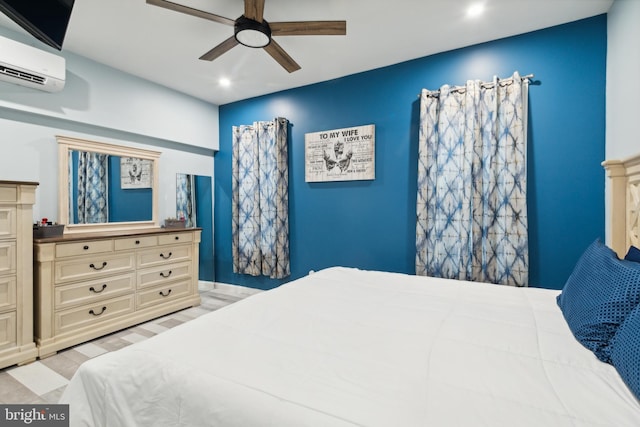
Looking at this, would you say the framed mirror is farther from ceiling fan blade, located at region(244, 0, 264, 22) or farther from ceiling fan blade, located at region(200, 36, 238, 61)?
ceiling fan blade, located at region(244, 0, 264, 22)

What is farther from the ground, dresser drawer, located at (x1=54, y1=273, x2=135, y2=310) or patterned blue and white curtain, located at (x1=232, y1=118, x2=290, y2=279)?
patterned blue and white curtain, located at (x1=232, y1=118, x2=290, y2=279)

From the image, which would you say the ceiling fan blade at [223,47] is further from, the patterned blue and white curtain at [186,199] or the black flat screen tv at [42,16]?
the patterned blue and white curtain at [186,199]

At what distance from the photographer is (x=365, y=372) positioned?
3.00ft

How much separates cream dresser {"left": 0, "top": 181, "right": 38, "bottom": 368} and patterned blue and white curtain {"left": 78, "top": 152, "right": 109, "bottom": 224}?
32.1 inches

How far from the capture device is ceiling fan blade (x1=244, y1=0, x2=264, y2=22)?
1.80 meters

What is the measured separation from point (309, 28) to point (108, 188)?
9.02ft

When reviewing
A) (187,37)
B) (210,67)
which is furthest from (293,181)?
(187,37)

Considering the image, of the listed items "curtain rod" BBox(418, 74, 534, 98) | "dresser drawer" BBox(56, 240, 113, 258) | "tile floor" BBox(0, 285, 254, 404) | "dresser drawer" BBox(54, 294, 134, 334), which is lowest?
"tile floor" BBox(0, 285, 254, 404)

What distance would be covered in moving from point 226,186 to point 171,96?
1333 millimetres

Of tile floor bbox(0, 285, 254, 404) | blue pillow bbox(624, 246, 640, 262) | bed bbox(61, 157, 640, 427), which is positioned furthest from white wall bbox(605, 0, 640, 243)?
tile floor bbox(0, 285, 254, 404)

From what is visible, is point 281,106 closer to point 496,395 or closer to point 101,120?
point 101,120

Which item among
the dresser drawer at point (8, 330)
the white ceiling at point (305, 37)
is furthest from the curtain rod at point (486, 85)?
the dresser drawer at point (8, 330)

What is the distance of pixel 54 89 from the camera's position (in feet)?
8.56

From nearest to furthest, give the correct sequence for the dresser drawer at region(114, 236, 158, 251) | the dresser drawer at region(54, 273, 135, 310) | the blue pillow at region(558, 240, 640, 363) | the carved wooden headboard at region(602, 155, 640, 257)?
the blue pillow at region(558, 240, 640, 363) < the carved wooden headboard at region(602, 155, 640, 257) < the dresser drawer at region(54, 273, 135, 310) < the dresser drawer at region(114, 236, 158, 251)
